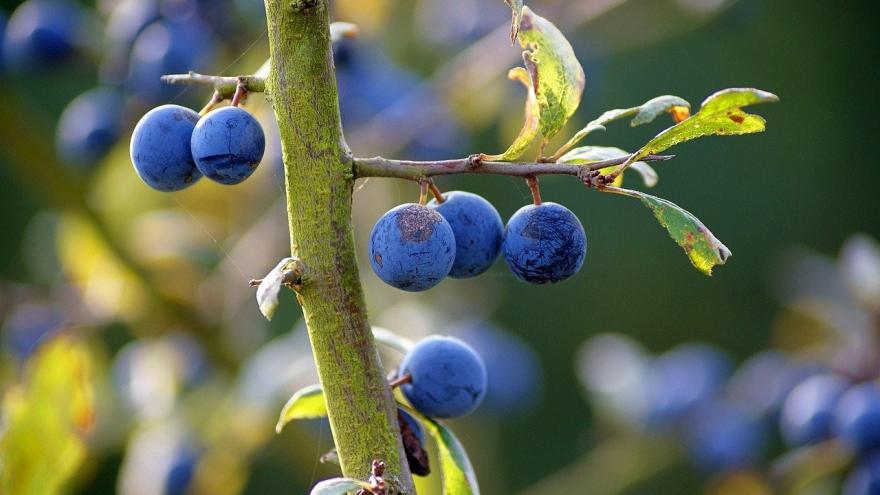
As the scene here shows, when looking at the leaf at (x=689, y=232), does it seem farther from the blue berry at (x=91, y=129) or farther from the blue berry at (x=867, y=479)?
the blue berry at (x=91, y=129)

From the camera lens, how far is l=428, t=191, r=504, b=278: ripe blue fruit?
24.2 inches

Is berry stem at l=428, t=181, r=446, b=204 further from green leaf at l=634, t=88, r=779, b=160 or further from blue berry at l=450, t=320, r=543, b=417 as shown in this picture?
blue berry at l=450, t=320, r=543, b=417

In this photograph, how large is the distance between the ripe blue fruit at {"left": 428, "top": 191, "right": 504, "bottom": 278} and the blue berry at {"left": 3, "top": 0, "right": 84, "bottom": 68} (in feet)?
4.31

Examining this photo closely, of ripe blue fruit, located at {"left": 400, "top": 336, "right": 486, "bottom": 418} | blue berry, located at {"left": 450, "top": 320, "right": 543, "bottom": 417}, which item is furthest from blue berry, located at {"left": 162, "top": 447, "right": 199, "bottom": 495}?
ripe blue fruit, located at {"left": 400, "top": 336, "right": 486, "bottom": 418}

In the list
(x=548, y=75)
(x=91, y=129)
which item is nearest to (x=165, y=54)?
(x=91, y=129)

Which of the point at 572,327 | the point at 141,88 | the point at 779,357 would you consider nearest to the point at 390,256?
the point at 141,88

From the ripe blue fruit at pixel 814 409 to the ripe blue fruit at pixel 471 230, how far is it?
91 cm

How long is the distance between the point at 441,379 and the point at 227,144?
0.70 ft

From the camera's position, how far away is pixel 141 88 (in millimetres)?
1547

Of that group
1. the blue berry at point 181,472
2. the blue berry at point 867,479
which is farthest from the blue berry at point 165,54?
the blue berry at point 867,479

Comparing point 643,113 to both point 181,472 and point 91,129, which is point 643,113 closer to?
point 181,472

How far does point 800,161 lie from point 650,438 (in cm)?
257

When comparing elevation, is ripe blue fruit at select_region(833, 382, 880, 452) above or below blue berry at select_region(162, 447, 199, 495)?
below

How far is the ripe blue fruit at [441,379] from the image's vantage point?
0.63 m
